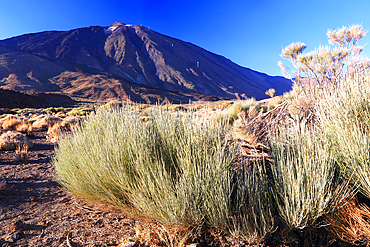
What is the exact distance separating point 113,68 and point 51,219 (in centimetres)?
9856

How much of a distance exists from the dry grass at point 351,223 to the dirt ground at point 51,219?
2.11 metres

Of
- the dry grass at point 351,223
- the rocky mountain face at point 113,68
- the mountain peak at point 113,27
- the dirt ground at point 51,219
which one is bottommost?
the dirt ground at point 51,219

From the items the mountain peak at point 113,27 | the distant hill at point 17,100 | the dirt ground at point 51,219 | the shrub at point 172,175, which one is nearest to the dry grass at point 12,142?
the dirt ground at point 51,219

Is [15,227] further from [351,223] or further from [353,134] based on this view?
[353,134]

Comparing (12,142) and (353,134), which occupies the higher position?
(353,134)

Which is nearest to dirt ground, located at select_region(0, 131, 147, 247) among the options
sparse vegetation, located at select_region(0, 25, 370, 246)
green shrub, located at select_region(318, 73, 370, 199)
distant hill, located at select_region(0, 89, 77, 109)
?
sparse vegetation, located at select_region(0, 25, 370, 246)

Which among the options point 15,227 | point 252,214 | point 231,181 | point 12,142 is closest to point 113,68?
point 12,142

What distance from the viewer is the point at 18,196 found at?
349 cm

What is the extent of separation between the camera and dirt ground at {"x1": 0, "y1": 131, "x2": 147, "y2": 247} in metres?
2.28

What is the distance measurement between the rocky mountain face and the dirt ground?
163ft

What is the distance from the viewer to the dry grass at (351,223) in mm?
1965

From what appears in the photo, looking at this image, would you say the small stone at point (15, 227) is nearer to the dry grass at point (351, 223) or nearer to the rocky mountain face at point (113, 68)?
the dry grass at point (351, 223)

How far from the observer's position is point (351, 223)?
2020mm

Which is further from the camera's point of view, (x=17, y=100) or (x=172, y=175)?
(x=17, y=100)
